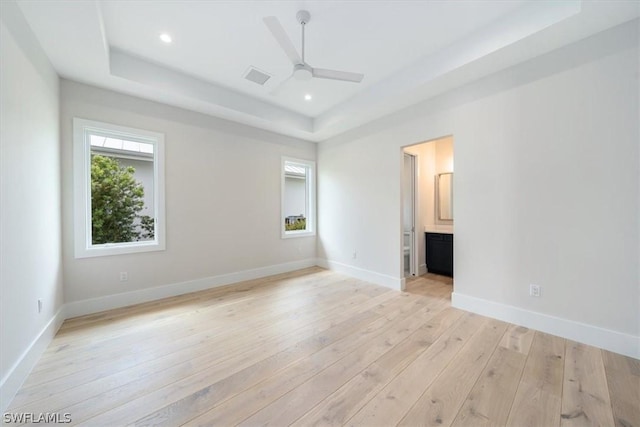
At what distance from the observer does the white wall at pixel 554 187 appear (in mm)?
2115

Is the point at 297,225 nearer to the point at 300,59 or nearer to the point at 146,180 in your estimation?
the point at 146,180

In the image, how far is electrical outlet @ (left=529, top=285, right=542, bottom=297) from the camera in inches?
100

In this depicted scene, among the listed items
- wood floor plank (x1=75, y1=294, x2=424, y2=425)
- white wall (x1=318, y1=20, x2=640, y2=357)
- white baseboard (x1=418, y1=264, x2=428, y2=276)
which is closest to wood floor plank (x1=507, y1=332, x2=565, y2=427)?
white wall (x1=318, y1=20, x2=640, y2=357)

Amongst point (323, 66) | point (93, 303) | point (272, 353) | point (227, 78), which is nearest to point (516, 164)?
point (323, 66)

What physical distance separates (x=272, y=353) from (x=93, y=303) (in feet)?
8.16

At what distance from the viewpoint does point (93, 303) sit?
300cm

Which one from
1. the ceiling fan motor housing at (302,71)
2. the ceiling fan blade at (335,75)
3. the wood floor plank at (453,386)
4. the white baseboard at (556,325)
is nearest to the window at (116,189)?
the ceiling fan motor housing at (302,71)

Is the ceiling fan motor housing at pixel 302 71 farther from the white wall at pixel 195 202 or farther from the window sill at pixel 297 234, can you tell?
the window sill at pixel 297 234

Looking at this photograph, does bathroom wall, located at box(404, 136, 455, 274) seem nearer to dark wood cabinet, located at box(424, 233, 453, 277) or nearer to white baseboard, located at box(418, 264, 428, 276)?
white baseboard, located at box(418, 264, 428, 276)

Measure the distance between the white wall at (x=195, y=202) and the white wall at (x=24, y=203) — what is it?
0.37m

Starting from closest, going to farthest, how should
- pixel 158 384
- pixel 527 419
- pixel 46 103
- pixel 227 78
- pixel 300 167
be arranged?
pixel 527 419 < pixel 158 384 < pixel 46 103 < pixel 227 78 < pixel 300 167

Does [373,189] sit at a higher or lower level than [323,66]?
lower

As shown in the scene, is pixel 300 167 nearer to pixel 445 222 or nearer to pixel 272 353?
pixel 445 222

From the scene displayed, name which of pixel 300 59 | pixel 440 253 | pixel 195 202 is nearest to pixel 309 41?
pixel 300 59
